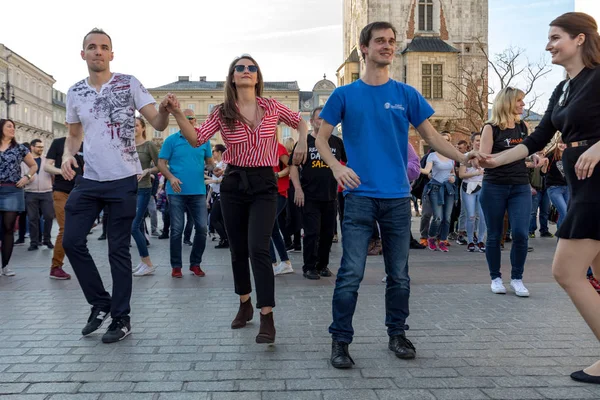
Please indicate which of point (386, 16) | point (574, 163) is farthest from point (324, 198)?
point (386, 16)

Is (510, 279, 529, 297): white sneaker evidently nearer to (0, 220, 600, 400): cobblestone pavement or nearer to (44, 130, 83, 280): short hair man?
(0, 220, 600, 400): cobblestone pavement

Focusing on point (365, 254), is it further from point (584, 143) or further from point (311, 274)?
point (311, 274)

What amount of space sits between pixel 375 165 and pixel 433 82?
42952 millimetres

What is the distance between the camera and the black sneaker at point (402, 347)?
397 cm

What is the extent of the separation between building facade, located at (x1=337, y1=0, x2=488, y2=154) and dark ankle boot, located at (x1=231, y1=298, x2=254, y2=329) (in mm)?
40638

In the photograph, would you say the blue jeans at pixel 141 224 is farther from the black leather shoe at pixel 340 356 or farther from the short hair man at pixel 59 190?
the black leather shoe at pixel 340 356

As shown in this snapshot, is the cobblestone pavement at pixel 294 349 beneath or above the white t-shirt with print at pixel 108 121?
beneath

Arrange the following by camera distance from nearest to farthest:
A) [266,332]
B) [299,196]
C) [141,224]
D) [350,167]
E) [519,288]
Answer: [350,167]
[266,332]
[519,288]
[299,196]
[141,224]

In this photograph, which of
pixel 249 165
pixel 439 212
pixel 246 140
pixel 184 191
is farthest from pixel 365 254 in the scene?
pixel 439 212

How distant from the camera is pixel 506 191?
652 cm

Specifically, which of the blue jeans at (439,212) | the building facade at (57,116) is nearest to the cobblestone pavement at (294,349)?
the blue jeans at (439,212)

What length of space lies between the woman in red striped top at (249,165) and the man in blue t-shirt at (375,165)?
68cm

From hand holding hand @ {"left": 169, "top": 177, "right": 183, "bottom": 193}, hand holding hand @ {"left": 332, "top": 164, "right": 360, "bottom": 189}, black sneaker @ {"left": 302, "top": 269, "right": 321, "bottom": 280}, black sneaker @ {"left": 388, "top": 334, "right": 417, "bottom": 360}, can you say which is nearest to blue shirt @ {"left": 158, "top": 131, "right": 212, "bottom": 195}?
hand holding hand @ {"left": 169, "top": 177, "right": 183, "bottom": 193}

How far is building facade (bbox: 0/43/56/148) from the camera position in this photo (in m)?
68.2
